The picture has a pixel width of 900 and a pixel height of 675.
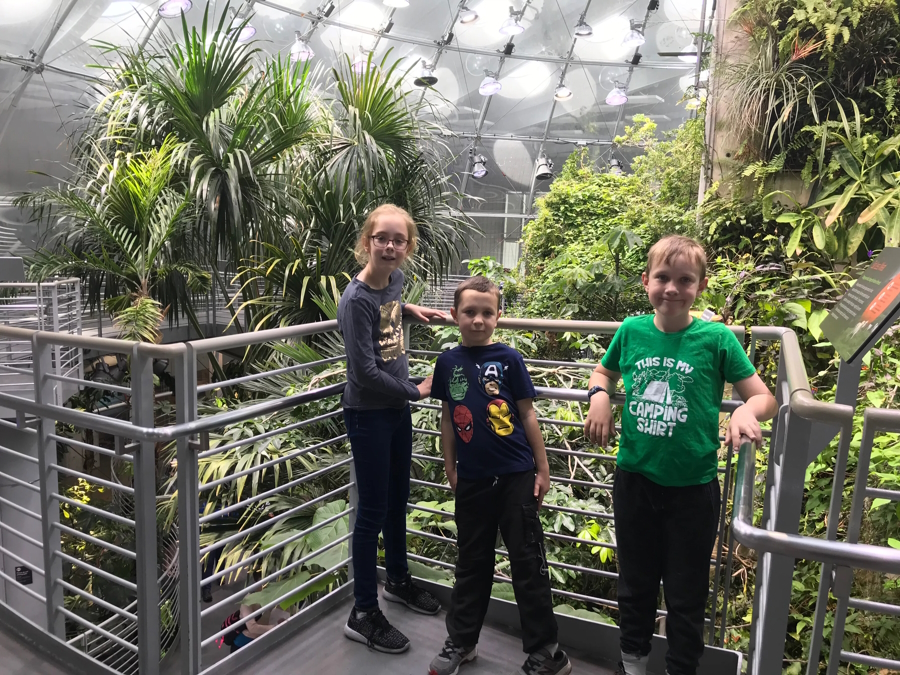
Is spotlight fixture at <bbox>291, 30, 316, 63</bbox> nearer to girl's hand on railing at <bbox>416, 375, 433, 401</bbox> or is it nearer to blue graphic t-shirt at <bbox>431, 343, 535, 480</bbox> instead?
girl's hand on railing at <bbox>416, 375, 433, 401</bbox>

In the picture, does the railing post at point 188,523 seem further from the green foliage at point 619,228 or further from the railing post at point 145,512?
the green foliage at point 619,228

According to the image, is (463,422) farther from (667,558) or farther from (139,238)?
(139,238)

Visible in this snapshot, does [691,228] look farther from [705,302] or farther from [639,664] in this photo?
[639,664]

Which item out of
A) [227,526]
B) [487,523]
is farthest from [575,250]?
[487,523]

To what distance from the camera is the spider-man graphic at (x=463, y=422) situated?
201cm

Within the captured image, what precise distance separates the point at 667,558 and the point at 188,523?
1377 millimetres

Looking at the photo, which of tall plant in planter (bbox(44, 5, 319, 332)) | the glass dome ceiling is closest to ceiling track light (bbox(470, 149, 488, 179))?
the glass dome ceiling

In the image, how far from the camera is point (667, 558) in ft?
5.78

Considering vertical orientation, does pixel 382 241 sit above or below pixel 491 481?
above

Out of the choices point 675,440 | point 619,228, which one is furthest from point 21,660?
point 619,228

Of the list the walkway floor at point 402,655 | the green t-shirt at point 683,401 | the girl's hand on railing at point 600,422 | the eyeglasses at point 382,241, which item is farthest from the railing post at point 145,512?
the green t-shirt at point 683,401

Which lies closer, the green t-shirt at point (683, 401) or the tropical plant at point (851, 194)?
the green t-shirt at point (683, 401)

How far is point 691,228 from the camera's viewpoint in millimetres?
5520

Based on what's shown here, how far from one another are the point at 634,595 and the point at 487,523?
1.57 feet
